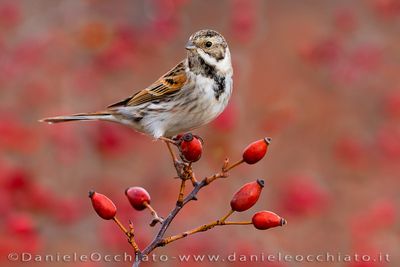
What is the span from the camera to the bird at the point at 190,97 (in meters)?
4.16

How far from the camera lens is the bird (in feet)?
13.6

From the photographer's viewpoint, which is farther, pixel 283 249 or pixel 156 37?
pixel 156 37

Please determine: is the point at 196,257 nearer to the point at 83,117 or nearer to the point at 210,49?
the point at 83,117

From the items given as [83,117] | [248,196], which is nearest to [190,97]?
[83,117]

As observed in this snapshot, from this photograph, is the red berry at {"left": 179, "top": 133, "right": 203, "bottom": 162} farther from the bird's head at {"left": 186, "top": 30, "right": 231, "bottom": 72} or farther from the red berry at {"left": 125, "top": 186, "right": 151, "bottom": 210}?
the bird's head at {"left": 186, "top": 30, "right": 231, "bottom": 72}

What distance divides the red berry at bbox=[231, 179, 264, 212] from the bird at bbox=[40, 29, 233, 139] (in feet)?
4.18

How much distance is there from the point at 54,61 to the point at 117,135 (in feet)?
4.55

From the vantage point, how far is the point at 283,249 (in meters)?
6.59

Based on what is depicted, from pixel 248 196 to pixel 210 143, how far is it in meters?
3.54

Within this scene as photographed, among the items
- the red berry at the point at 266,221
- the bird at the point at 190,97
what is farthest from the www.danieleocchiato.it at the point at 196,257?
the red berry at the point at 266,221

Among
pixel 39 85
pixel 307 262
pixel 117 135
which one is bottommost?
pixel 307 262

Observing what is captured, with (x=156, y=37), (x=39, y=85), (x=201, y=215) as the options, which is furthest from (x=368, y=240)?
(x=39, y=85)

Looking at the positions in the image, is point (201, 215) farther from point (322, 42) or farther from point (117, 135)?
point (322, 42)

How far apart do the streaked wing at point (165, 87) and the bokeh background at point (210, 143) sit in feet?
4.49
